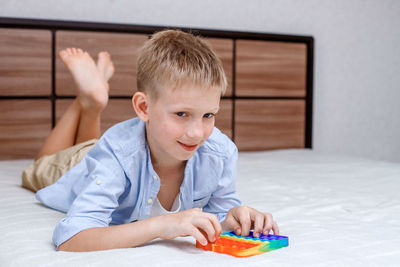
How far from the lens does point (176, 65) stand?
0.89 meters

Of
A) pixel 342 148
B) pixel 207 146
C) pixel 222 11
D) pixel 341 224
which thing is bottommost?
pixel 342 148

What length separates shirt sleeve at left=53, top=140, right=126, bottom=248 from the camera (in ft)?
2.80

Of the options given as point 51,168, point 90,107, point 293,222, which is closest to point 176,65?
point 293,222

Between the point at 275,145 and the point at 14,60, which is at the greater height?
the point at 14,60

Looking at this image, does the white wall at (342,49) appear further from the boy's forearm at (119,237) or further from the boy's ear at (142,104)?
the boy's forearm at (119,237)

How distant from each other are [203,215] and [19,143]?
1598mm

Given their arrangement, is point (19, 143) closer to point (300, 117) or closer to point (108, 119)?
point (108, 119)

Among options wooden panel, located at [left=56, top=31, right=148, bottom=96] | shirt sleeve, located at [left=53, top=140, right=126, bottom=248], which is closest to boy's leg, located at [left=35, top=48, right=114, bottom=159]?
wooden panel, located at [left=56, top=31, right=148, bottom=96]

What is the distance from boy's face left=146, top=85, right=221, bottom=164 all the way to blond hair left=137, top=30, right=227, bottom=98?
0.05 feet

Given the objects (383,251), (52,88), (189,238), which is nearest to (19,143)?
(52,88)

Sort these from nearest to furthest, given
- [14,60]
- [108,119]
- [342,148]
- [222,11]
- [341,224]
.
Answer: [341,224], [14,60], [108,119], [222,11], [342,148]

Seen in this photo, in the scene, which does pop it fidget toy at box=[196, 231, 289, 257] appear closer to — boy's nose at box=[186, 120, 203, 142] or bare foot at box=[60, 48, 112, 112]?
boy's nose at box=[186, 120, 203, 142]

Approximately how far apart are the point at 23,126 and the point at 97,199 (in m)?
1.43

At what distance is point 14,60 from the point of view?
7.06 feet
